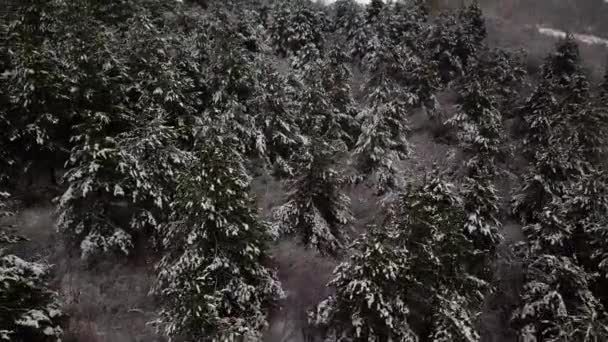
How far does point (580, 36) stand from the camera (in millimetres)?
62000

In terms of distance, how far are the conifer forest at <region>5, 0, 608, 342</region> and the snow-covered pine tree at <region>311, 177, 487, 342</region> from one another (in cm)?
6

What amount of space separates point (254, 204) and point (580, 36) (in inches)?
2834

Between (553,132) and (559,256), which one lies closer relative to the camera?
(559,256)

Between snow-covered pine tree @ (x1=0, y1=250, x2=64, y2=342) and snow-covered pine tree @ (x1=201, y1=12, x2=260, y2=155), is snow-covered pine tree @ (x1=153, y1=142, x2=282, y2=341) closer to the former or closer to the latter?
snow-covered pine tree @ (x1=0, y1=250, x2=64, y2=342)

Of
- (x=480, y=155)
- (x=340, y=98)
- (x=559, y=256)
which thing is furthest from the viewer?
(x=340, y=98)

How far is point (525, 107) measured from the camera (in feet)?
94.4

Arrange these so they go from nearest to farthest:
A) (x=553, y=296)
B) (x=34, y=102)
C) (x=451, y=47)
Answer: (x=553, y=296) < (x=34, y=102) < (x=451, y=47)

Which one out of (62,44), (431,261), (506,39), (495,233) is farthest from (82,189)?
(506,39)

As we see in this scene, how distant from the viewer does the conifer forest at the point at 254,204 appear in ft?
37.8

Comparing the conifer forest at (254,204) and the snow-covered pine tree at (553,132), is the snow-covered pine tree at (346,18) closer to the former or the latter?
the conifer forest at (254,204)

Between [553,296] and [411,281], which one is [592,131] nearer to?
[553,296]

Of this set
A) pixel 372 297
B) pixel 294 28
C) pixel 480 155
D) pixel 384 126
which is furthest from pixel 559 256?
pixel 294 28

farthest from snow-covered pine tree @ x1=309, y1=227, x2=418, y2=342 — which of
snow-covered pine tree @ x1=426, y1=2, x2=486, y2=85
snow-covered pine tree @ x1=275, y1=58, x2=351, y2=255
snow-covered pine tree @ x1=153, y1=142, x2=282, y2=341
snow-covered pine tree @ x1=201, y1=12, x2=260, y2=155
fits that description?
snow-covered pine tree @ x1=426, y1=2, x2=486, y2=85

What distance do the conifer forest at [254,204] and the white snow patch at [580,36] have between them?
4133 centimetres
